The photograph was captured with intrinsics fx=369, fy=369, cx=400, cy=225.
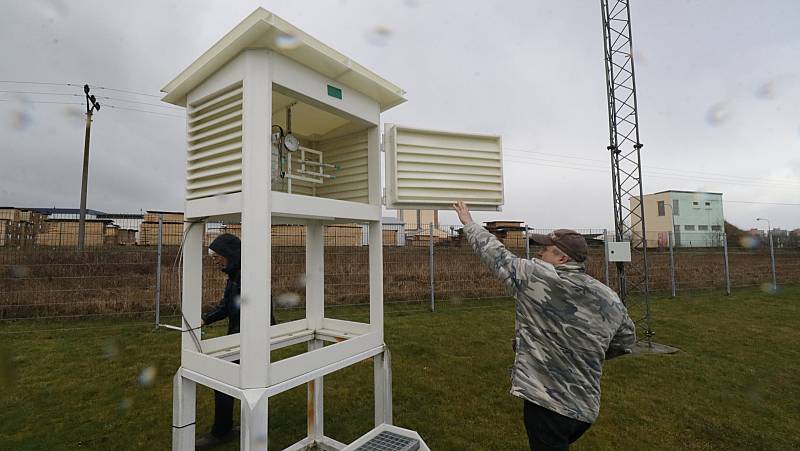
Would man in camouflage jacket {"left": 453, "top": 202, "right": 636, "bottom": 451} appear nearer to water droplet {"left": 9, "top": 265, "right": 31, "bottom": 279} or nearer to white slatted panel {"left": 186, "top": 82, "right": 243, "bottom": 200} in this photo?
white slatted panel {"left": 186, "top": 82, "right": 243, "bottom": 200}

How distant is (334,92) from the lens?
106 inches

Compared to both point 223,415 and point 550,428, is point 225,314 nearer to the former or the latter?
point 223,415

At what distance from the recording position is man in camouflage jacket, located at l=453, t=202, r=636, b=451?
2.12 meters

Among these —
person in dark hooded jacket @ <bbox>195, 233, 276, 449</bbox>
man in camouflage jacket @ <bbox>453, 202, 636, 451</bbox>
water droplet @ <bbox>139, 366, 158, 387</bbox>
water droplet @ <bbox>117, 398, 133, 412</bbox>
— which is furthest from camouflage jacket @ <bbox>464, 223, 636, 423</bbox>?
water droplet @ <bbox>139, 366, 158, 387</bbox>

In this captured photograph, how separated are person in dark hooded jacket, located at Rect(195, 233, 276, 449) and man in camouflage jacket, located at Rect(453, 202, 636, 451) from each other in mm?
2561

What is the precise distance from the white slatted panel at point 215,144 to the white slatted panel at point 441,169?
1136mm

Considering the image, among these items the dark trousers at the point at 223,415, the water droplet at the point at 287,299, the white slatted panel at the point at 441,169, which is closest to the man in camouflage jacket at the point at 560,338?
the white slatted panel at the point at 441,169

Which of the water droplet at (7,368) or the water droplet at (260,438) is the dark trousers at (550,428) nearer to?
the water droplet at (260,438)

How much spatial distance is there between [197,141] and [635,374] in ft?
20.3

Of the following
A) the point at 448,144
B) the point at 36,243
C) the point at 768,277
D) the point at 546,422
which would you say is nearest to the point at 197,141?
the point at 448,144

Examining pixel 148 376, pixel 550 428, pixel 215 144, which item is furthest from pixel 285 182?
pixel 148 376

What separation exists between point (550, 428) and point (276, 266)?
24.9 feet

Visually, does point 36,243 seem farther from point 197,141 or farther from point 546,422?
point 546,422

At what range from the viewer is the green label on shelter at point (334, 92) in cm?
265
